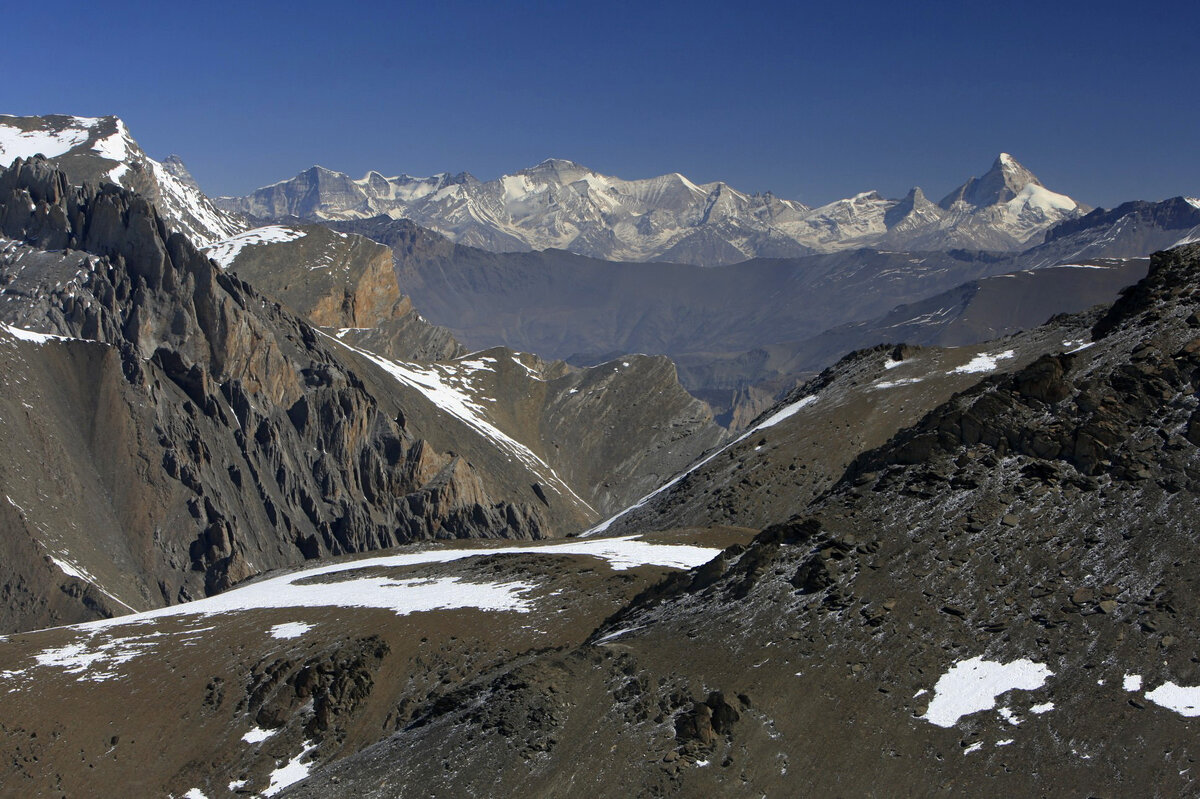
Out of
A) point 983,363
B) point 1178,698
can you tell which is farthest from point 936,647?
point 983,363

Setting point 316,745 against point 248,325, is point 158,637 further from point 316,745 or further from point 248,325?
point 248,325

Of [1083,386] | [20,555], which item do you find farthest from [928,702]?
[20,555]

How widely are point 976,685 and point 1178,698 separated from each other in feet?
19.0

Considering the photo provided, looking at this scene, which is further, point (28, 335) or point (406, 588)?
point (28, 335)

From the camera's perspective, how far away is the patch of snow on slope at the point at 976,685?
34344 millimetres

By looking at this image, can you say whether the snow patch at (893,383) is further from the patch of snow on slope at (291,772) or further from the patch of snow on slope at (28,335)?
the patch of snow on slope at (28,335)

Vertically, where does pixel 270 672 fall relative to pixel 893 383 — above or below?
below

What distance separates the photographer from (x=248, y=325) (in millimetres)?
197375

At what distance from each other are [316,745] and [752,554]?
72.5 ft

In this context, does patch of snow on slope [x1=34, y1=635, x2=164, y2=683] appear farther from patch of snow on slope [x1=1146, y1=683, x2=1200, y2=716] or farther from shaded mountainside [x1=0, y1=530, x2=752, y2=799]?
patch of snow on slope [x1=1146, y1=683, x2=1200, y2=716]

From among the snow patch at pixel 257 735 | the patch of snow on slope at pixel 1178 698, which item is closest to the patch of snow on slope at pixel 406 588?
the snow patch at pixel 257 735

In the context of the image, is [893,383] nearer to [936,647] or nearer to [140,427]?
[936,647]

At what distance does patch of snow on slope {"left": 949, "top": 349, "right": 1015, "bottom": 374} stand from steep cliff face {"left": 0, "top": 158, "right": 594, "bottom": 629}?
103788 mm

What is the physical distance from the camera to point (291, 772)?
4897cm
